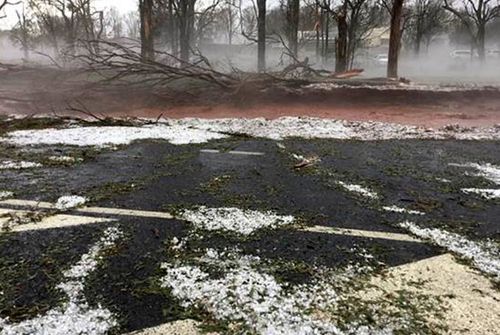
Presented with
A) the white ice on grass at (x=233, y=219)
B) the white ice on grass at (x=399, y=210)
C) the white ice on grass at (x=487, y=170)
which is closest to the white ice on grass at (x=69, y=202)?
the white ice on grass at (x=233, y=219)

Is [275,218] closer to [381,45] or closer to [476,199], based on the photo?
[476,199]

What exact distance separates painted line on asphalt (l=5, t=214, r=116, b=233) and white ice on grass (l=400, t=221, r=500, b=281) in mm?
2536

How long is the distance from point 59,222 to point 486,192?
166 inches

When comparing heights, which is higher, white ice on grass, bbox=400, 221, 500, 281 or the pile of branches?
the pile of branches

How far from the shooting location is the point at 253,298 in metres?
2.43

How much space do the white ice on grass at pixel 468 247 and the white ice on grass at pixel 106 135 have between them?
169 inches

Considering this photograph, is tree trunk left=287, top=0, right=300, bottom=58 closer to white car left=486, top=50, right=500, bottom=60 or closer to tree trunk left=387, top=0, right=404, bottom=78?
tree trunk left=387, top=0, right=404, bottom=78

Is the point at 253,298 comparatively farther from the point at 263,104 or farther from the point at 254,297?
the point at 263,104

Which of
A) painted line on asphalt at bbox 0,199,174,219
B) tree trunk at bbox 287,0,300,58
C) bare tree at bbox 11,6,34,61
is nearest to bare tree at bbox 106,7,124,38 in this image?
bare tree at bbox 11,6,34,61

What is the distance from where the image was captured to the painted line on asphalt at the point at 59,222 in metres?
3.35

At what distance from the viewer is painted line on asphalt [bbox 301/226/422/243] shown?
10.8ft

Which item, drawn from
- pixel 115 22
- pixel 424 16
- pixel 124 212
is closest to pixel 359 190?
pixel 124 212

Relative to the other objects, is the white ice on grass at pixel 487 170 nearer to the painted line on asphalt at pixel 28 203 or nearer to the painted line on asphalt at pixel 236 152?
the painted line on asphalt at pixel 236 152

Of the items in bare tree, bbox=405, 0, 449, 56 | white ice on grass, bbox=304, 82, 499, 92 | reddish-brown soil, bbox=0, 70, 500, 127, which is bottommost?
reddish-brown soil, bbox=0, 70, 500, 127
